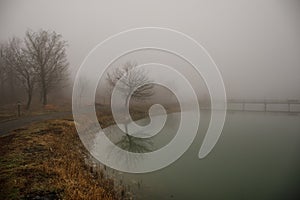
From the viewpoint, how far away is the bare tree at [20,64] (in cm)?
2719

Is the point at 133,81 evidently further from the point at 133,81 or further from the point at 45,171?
the point at 45,171

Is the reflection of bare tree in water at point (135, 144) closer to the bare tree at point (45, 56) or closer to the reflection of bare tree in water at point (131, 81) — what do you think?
the reflection of bare tree in water at point (131, 81)

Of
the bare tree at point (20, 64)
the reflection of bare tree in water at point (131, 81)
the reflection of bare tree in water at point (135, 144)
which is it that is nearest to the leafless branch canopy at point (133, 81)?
the reflection of bare tree in water at point (131, 81)

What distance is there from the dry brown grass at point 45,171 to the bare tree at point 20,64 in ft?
48.8

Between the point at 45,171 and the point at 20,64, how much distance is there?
24228 mm

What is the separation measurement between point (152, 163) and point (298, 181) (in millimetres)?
8658

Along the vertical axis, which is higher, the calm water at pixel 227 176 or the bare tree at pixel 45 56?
the bare tree at pixel 45 56

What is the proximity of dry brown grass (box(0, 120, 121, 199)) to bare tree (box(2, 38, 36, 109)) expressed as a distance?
1488cm

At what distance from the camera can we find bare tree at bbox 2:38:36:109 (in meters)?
27.2

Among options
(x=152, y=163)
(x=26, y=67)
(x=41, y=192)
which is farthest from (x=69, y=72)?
(x=41, y=192)

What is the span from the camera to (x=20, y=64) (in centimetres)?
2806

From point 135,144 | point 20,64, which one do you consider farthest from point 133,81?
point 20,64

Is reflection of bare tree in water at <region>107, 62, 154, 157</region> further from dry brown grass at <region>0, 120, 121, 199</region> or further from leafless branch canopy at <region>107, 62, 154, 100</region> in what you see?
dry brown grass at <region>0, 120, 121, 199</region>

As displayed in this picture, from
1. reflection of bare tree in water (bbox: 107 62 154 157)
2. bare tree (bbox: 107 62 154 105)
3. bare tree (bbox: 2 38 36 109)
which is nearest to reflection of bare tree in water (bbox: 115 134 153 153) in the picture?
reflection of bare tree in water (bbox: 107 62 154 157)
